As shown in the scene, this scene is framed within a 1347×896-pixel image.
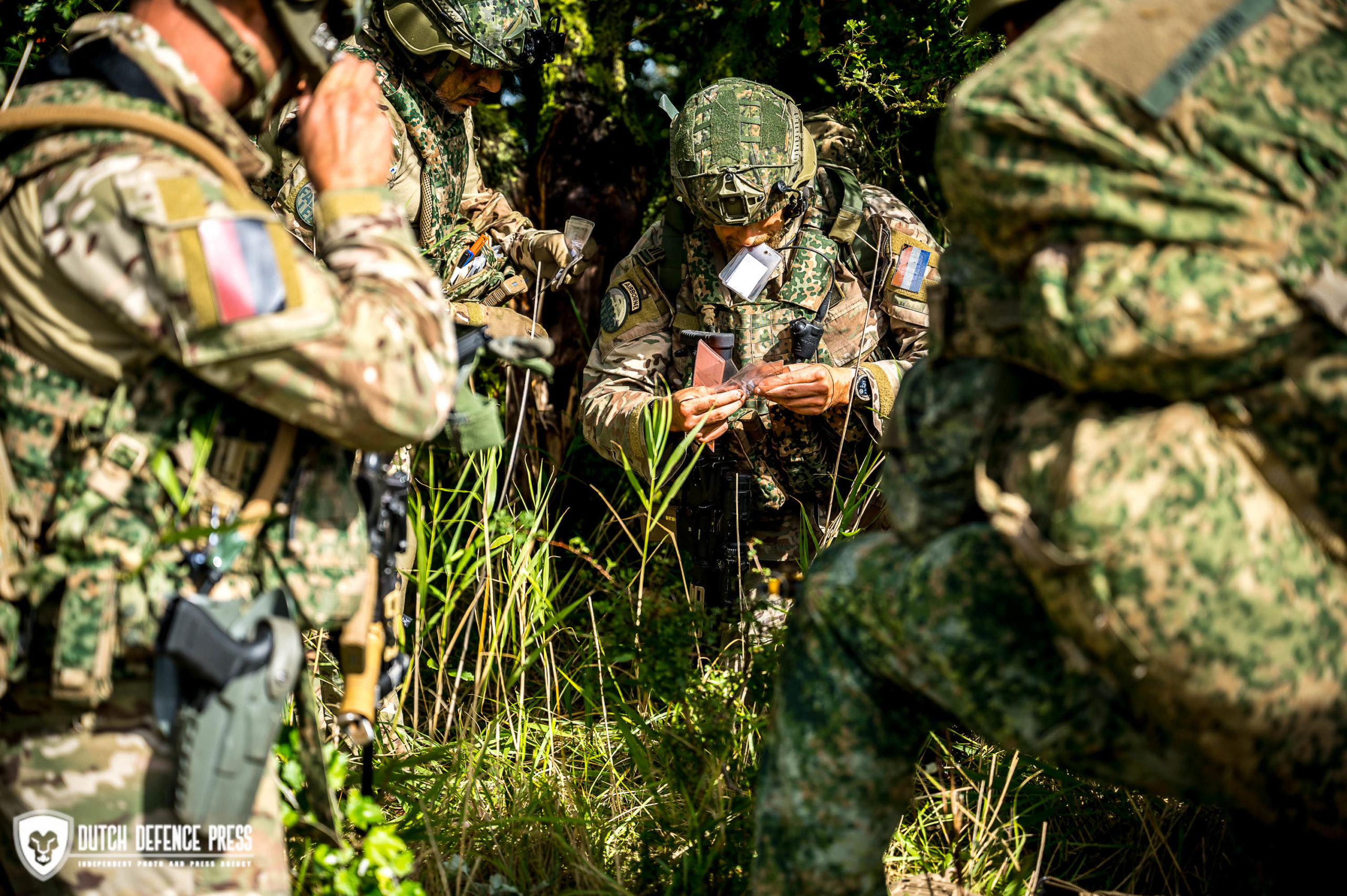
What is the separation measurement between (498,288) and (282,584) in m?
2.99

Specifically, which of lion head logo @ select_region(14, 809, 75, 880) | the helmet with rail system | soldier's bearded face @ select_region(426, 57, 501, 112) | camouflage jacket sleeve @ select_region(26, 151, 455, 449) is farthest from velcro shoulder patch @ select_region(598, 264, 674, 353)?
lion head logo @ select_region(14, 809, 75, 880)

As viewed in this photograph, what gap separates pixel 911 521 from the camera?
1816 millimetres

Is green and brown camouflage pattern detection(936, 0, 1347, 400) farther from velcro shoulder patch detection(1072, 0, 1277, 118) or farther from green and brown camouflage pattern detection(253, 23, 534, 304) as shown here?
green and brown camouflage pattern detection(253, 23, 534, 304)

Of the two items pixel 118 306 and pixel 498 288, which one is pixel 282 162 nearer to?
pixel 498 288

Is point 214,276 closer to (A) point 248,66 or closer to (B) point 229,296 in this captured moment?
(B) point 229,296

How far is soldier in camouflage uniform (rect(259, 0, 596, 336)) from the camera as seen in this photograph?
3939 millimetres

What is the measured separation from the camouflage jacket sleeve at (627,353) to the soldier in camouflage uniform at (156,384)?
1946 millimetres

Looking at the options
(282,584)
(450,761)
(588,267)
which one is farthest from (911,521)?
(588,267)

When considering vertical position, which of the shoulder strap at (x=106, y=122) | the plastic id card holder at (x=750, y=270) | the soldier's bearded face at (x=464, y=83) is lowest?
the plastic id card holder at (x=750, y=270)

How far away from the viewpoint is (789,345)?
3709 mm

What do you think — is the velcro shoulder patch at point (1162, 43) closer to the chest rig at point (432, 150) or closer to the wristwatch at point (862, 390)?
the wristwatch at point (862, 390)

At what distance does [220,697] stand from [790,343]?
246 cm

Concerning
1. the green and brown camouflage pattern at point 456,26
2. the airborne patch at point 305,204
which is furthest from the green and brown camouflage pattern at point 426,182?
the green and brown camouflage pattern at point 456,26

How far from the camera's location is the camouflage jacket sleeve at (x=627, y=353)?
3752 millimetres
